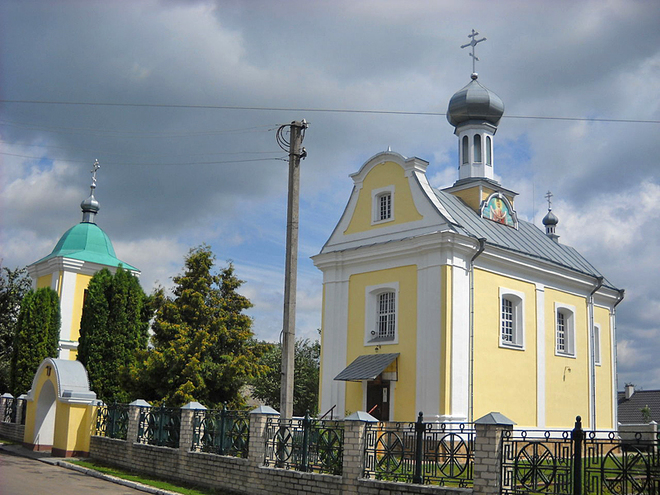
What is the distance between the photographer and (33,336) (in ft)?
88.9

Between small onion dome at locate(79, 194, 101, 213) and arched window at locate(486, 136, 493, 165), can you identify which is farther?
small onion dome at locate(79, 194, 101, 213)

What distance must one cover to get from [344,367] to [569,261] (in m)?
10.1

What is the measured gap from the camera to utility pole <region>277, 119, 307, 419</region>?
13.3 meters

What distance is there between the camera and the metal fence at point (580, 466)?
8.89m

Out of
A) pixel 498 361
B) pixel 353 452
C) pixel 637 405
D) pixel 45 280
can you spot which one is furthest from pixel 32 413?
pixel 637 405

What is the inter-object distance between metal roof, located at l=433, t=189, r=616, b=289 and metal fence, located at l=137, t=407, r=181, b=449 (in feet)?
29.2

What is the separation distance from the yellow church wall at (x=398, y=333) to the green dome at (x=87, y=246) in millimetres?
15599

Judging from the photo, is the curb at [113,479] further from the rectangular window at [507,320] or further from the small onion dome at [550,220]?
the small onion dome at [550,220]

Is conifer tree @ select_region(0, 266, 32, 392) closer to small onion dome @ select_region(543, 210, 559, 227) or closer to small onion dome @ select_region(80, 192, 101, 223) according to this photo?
small onion dome @ select_region(80, 192, 101, 223)

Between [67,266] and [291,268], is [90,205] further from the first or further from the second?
[291,268]

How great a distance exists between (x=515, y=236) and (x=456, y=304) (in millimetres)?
5476

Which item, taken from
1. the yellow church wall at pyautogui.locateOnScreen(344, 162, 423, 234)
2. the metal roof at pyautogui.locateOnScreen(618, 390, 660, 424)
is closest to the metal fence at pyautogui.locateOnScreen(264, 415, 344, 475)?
the yellow church wall at pyautogui.locateOnScreen(344, 162, 423, 234)

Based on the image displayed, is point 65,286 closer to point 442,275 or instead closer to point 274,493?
point 442,275

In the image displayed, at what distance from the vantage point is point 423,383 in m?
18.9
